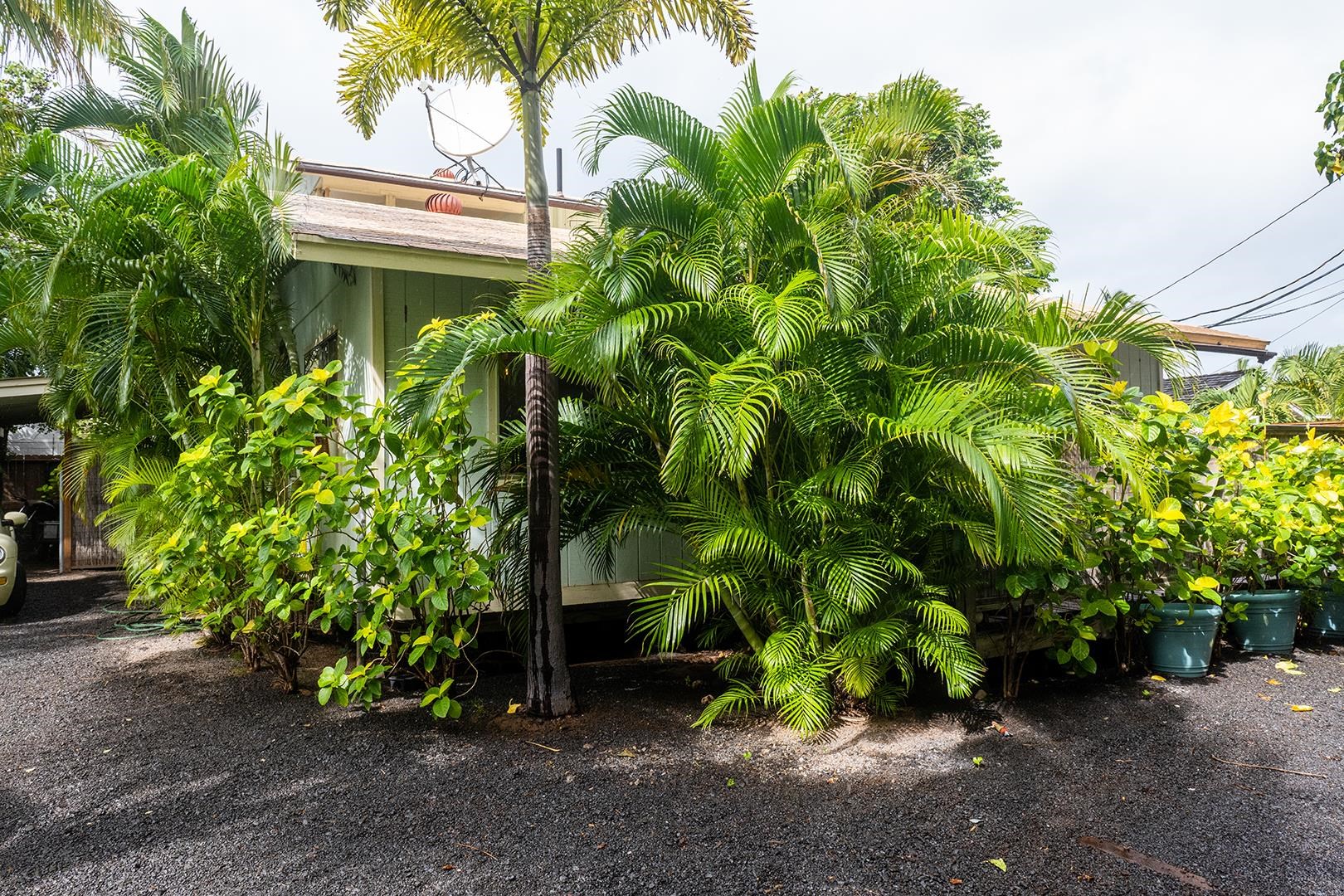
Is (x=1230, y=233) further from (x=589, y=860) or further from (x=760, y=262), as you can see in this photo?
(x=589, y=860)

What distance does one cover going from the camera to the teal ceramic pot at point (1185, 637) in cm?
566

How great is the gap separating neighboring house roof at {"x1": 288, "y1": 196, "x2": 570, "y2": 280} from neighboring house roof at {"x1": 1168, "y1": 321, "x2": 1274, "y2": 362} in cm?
738

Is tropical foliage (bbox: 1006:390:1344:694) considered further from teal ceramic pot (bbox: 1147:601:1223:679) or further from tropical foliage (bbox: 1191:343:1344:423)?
tropical foliage (bbox: 1191:343:1344:423)

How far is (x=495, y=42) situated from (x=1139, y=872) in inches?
201

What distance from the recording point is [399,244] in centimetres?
508

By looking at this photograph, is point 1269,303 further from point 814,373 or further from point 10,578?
point 10,578

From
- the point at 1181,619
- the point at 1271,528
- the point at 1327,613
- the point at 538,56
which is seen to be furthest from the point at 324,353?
the point at 1327,613

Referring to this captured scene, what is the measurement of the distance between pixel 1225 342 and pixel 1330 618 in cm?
424

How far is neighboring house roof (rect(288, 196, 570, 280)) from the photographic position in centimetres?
496

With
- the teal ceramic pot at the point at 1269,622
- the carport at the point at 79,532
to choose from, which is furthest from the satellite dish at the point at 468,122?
the carport at the point at 79,532

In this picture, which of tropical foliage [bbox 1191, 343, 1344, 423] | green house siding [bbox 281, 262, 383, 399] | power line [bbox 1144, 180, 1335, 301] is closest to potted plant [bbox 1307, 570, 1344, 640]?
power line [bbox 1144, 180, 1335, 301]

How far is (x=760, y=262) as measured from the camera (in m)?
4.67

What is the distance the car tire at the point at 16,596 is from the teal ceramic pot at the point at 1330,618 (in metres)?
11.9

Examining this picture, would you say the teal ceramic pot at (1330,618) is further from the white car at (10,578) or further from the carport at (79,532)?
the carport at (79,532)
